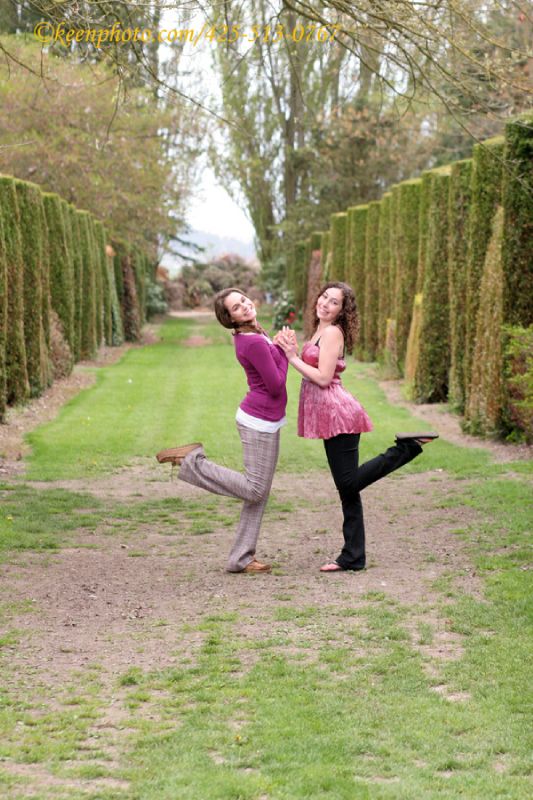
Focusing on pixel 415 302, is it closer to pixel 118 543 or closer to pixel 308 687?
pixel 118 543

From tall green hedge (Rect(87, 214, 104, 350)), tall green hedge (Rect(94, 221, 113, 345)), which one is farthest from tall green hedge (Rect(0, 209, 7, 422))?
tall green hedge (Rect(94, 221, 113, 345))

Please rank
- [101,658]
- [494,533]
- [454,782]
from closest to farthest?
[454,782] → [101,658] → [494,533]

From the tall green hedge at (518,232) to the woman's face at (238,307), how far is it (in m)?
6.02

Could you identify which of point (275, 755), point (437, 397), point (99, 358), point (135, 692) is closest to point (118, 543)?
point (135, 692)

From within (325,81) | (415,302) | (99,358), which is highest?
(325,81)

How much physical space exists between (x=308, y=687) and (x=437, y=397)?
40.8 ft

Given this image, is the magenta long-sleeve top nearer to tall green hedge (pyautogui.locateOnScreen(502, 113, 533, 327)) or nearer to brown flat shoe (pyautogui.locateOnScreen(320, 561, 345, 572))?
brown flat shoe (pyautogui.locateOnScreen(320, 561, 345, 572))

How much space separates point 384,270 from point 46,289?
7464 millimetres

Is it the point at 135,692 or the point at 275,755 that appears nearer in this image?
the point at 275,755

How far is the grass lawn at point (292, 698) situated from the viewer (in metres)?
3.94

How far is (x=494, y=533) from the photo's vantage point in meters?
8.36

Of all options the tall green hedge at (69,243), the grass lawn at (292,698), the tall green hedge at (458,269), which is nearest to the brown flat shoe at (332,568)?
the grass lawn at (292,698)

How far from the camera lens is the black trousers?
272 inches

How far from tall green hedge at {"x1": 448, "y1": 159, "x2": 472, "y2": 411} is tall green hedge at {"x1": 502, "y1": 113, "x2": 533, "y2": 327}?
249cm
